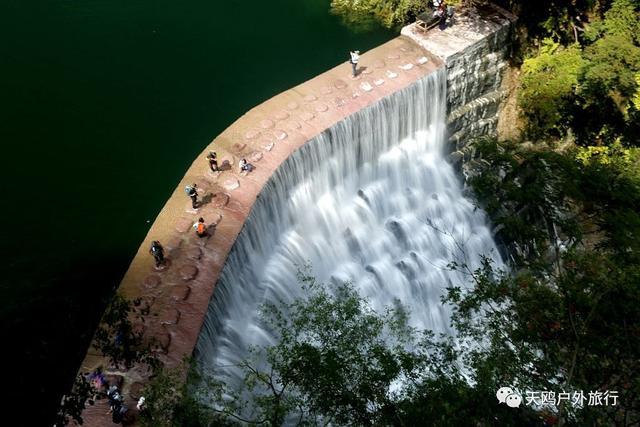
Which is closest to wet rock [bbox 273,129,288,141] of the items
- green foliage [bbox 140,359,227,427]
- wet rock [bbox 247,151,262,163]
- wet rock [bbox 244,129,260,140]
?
wet rock [bbox 244,129,260,140]

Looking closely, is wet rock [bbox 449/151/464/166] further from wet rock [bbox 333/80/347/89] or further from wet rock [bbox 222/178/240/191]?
wet rock [bbox 222/178/240/191]

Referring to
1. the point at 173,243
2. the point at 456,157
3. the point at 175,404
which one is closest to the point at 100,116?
the point at 173,243

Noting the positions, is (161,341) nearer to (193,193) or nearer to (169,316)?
(169,316)

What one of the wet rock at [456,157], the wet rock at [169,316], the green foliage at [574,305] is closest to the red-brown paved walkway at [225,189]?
the wet rock at [169,316]

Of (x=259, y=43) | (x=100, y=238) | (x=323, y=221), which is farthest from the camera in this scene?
(x=259, y=43)

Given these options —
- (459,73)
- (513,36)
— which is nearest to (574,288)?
(459,73)

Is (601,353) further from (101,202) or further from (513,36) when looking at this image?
(513,36)
